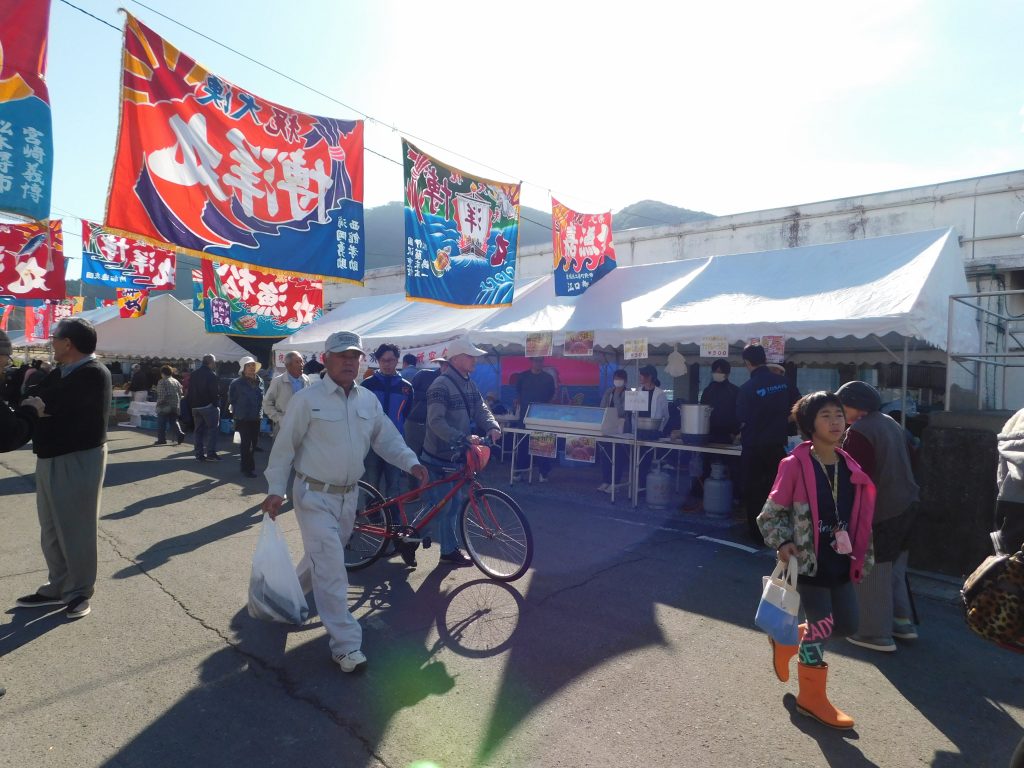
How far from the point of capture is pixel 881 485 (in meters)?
3.84

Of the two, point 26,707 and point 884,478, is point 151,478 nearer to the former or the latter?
point 26,707

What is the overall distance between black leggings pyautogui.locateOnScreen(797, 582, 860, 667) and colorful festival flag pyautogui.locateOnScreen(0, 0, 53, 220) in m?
5.88

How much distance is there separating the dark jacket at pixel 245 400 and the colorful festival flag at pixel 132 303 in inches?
398

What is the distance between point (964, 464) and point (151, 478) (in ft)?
34.5

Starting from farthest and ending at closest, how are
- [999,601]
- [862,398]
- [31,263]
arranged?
[31,263]
[862,398]
[999,601]

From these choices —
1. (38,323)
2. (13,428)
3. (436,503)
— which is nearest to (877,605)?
(436,503)

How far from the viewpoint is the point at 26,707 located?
3.05m

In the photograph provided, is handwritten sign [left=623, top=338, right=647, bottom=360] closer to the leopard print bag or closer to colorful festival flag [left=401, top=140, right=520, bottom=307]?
colorful festival flag [left=401, top=140, right=520, bottom=307]

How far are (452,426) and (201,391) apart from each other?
7754 mm

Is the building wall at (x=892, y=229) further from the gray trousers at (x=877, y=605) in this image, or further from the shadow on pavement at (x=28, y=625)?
the shadow on pavement at (x=28, y=625)

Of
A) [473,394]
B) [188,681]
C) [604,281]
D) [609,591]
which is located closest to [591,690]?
[609,591]

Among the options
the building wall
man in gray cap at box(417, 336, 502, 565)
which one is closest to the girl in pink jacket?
man in gray cap at box(417, 336, 502, 565)

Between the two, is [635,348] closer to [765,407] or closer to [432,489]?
[765,407]

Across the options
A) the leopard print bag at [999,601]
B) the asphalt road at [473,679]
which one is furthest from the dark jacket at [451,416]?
the leopard print bag at [999,601]
